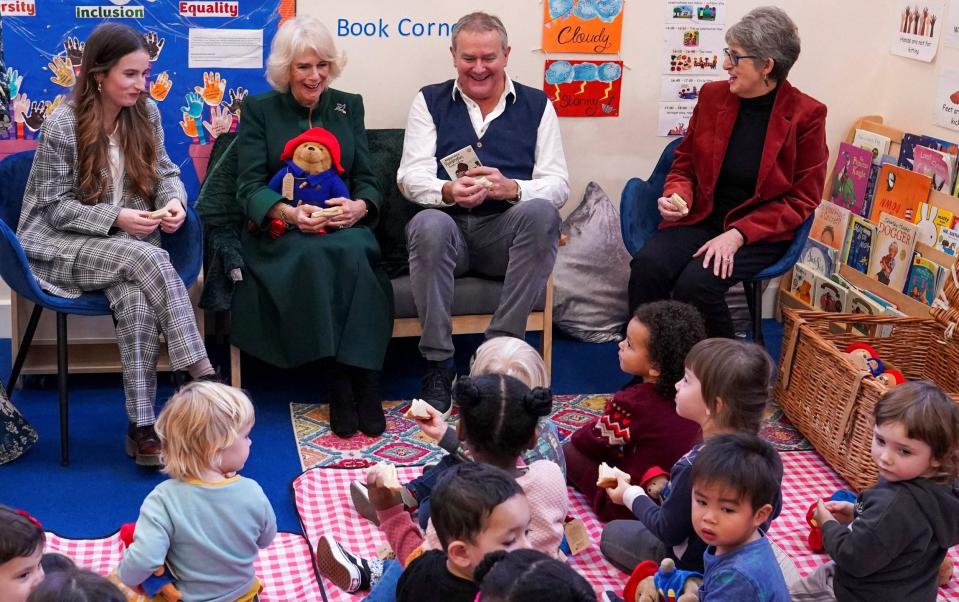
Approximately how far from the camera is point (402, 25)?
4500 millimetres

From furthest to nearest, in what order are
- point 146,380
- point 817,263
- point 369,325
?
point 817,263 < point 369,325 < point 146,380

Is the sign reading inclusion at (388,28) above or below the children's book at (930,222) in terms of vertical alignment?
above

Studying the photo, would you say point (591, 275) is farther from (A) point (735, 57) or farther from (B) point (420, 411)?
(B) point (420, 411)

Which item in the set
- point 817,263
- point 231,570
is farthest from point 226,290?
point 817,263

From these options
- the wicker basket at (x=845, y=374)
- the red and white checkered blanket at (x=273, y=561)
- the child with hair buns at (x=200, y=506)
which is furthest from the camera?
the wicker basket at (x=845, y=374)

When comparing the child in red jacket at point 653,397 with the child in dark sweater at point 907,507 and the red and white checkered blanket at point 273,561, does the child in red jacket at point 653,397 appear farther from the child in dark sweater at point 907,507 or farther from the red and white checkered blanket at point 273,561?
the red and white checkered blanket at point 273,561

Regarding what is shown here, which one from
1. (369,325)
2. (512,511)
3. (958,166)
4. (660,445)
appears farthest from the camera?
(958,166)

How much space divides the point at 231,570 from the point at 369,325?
4.97 ft

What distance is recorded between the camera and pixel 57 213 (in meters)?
3.65

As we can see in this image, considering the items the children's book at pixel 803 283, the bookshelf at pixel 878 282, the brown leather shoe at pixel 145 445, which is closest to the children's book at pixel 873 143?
the bookshelf at pixel 878 282

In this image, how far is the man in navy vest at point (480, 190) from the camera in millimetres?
3959

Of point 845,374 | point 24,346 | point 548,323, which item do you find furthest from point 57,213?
point 845,374

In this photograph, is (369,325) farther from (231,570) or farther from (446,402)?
(231,570)

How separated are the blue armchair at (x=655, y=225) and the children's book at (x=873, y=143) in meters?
0.85
